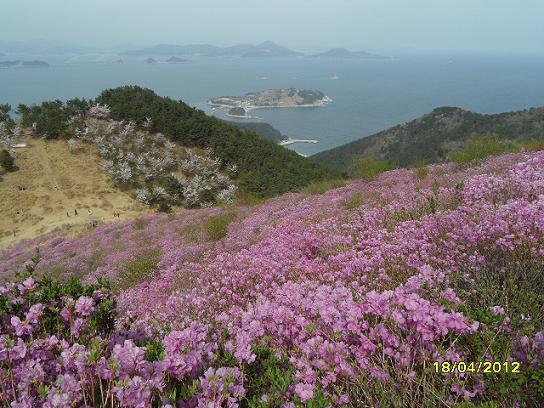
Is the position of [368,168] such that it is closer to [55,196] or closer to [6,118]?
[55,196]

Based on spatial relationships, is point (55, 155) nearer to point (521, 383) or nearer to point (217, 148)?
point (217, 148)

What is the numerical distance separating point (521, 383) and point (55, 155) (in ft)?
147

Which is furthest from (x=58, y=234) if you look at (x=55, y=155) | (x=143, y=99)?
(x=143, y=99)

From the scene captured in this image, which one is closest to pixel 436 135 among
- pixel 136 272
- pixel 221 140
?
pixel 221 140

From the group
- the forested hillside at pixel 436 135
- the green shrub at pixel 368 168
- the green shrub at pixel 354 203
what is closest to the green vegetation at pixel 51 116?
the green shrub at pixel 368 168

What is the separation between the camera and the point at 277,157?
49312 mm

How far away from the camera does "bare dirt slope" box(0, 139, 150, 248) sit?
28938mm

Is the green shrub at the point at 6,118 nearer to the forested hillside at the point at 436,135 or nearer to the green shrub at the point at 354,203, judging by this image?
the green shrub at the point at 354,203

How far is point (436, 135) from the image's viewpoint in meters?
104

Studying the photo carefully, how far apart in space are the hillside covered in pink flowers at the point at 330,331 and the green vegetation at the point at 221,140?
34.2 metres

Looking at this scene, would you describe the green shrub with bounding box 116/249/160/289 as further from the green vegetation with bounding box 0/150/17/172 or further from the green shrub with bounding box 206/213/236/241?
the green vegetation with bounding box 0/150/17/172

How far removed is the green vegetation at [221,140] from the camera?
43.6 meters

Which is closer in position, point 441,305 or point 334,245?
point 441,305

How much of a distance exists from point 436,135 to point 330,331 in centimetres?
11194
